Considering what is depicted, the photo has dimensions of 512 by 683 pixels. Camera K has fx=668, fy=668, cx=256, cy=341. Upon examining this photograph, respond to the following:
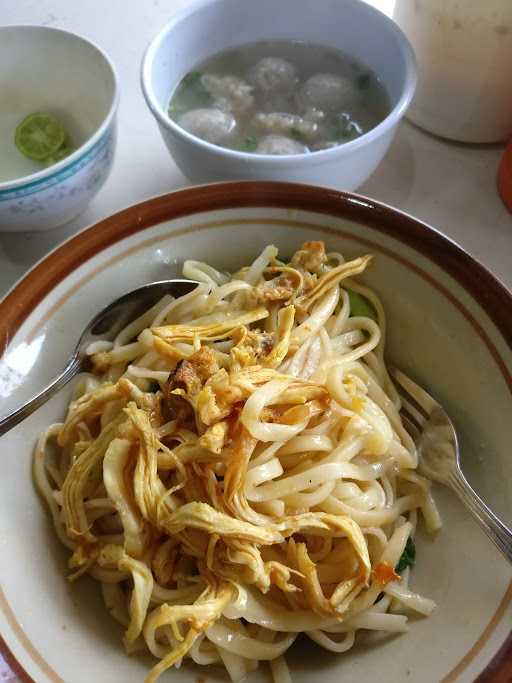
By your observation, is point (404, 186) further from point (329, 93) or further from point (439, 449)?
point (439, 449)

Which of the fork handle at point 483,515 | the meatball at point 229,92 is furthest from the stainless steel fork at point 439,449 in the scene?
the meatball at point 229,92

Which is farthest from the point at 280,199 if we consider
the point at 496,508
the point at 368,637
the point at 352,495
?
the point at 368,637

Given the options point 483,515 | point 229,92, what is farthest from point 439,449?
point 229,92

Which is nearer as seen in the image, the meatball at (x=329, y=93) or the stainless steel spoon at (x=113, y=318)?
the stainless steel spoon at (x=113, y=318)

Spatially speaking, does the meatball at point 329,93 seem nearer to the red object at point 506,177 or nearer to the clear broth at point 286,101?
the clear broth at point 286,101

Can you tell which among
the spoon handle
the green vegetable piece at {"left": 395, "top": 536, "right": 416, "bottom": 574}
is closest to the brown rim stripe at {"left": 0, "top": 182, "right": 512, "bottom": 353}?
the spoon handle

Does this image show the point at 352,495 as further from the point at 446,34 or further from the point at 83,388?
the point at 446,34

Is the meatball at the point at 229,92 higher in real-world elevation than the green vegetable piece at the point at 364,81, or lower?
higher
